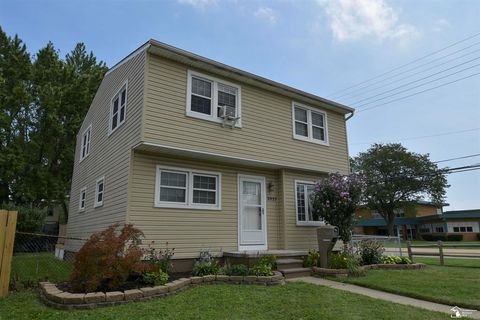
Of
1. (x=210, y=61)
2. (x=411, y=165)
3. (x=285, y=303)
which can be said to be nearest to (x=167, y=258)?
(x=285, y=303)

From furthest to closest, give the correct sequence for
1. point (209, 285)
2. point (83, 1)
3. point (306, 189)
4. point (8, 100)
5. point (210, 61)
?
point (8, 100)
point (306, 189)
point (83, 1)
point (210, 61)
point (209, 285)

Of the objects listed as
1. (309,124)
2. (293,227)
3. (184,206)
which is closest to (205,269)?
(184,206)

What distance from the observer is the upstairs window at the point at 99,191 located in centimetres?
1114

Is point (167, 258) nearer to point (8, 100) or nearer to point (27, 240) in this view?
point (27, 240)

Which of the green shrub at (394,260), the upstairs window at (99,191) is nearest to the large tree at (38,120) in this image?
the upstairs window at (99,191)

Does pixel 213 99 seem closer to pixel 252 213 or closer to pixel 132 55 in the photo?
pixel 132 55

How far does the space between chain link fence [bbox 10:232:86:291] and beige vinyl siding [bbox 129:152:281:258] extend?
6.95 ft

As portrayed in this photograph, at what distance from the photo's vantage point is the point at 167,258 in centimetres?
791

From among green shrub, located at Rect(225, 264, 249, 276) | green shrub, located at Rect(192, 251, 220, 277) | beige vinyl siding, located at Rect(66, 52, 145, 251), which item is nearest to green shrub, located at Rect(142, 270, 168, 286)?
green shrub, located at Rect(192, 251, 220, 277)

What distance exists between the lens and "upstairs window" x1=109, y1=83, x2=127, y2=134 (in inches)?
411

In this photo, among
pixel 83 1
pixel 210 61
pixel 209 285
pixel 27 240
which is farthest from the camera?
pixel 27 240

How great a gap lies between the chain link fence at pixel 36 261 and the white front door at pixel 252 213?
4.59 metres

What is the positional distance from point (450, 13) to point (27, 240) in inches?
811

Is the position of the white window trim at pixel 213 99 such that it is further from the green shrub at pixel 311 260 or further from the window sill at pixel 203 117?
the green shrub at pixel 311 260
